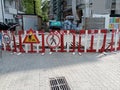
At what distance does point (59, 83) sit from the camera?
16.5 ft

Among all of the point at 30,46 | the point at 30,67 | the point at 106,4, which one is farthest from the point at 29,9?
the point at 30,67

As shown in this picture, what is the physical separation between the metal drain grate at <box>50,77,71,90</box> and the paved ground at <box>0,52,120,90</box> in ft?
0.37

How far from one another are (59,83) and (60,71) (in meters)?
0.94

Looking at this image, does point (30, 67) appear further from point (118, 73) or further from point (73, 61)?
point (118, 73)

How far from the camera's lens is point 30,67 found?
6426 millimetres

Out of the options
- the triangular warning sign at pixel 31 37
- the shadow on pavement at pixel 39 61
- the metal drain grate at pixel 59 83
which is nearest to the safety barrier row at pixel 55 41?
the triangular warning sign at pixel 31 37

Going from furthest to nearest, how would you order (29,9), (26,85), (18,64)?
1. (29,9)
2. (18,64)
3. (26,85)

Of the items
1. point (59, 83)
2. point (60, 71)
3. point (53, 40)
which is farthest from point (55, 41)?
point (59, 83)

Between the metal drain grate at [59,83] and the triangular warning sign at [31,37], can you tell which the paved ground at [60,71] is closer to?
the metal drain grate at [59,83]

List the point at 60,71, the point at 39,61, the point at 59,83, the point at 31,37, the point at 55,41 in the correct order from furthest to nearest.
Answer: the point at 55,41
the point at 31,37
the point at 39,61
the point at 60,71
the point at 59,83

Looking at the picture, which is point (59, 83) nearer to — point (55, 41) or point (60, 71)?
point (60, 71)

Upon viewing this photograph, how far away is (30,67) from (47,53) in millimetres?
2400

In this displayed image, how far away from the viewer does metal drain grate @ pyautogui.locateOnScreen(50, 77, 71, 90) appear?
4.73m

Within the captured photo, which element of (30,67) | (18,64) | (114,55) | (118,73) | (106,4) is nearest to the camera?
(118,73)
